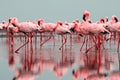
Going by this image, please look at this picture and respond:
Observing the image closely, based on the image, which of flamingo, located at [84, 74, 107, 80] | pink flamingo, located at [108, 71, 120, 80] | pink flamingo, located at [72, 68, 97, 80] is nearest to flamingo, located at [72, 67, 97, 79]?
pink flamingo, located at [72, 68, 97, 80]

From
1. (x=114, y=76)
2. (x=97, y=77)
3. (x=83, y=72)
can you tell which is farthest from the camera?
(x=83, y=72)

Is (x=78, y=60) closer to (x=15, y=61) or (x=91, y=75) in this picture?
(x=15, y=61)

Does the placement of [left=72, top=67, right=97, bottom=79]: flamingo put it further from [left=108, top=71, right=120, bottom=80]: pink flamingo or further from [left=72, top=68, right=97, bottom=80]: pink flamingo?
[left=108, top=71, right=120, bottom=80]: pink flamingo

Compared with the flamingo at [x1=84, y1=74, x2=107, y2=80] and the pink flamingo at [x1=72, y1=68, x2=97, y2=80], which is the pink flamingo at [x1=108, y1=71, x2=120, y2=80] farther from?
the pink flamingo at [x1=72, y1=68, x2=97, y2=80]

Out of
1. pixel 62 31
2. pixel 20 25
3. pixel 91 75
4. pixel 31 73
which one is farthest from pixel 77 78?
pixel 62 31

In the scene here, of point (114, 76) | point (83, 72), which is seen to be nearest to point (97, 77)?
point (114, 76)

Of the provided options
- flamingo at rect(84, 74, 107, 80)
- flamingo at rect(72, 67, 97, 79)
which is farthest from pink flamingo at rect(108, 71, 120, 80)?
flamingo at rect(72, 67, 97, 79)

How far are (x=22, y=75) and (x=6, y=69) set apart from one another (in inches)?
62.0

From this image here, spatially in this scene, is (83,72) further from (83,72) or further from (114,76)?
(114,76)

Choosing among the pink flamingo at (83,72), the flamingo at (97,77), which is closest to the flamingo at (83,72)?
the pink flamingo at (83,72)

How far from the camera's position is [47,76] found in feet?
33.4

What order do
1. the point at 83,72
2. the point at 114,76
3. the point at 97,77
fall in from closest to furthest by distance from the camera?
the point at 97,77 < the point at 114,76 < the point at 83,72

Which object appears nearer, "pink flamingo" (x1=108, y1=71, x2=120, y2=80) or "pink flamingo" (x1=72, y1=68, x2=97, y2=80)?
"pink flamingo" (x1=108, y1=71, x2=120, y2=80)

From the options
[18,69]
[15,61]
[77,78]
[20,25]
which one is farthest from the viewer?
[20,25]
